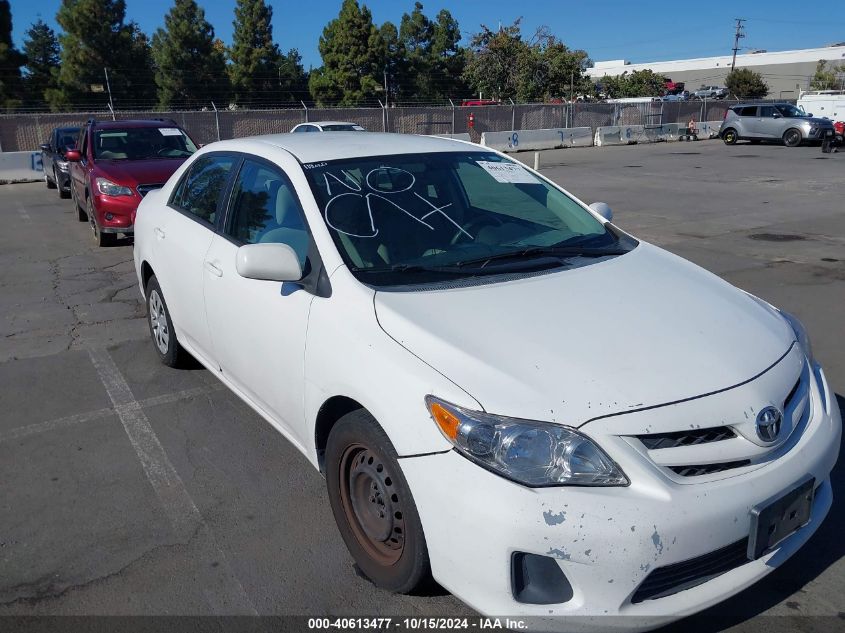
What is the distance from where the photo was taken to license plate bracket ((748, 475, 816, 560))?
2324 mm

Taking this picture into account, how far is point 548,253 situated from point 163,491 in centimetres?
228

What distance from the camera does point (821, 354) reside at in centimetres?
545

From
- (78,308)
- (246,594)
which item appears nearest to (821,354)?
(246,594)

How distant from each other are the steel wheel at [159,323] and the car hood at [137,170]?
16.9 feet

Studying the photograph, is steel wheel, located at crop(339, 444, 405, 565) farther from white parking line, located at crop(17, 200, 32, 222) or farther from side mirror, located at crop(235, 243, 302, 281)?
white parking line, located at crop(17, 200, 32, 222)

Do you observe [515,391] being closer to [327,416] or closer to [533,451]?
Answer: [533,451]

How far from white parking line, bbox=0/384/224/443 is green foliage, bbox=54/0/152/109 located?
3978 cm

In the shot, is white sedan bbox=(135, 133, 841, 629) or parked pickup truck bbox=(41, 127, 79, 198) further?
parked pickup truck bbox=(41, 127, 79, 198)

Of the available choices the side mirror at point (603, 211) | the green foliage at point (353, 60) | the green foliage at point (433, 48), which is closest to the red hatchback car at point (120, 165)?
the side mirror at point (603, 211)

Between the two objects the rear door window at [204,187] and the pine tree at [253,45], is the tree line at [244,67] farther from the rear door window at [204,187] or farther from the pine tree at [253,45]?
the rear door window at [204,187]

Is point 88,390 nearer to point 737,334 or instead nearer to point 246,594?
point 246,594

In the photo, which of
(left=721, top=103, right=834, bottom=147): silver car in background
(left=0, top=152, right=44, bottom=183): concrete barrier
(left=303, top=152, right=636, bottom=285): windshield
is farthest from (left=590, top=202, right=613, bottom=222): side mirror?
(left=721, top=103, right=834, bottom=147): silver car in background

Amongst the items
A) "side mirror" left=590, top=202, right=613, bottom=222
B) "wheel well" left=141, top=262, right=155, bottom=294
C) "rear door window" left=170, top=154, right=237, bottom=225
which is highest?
"rear door window" left=170, top=154, right=237, bottom=225

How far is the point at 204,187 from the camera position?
4516mm
